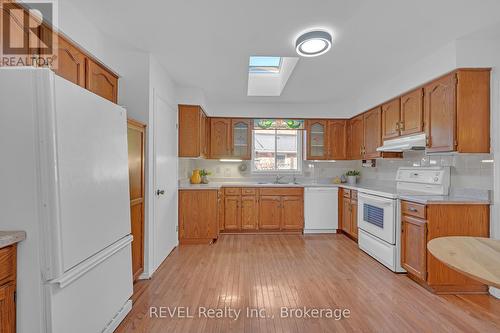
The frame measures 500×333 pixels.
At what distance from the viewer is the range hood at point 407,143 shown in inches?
109

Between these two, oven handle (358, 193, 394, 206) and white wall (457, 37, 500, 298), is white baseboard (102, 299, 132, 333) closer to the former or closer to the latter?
oven handle (358, 193, 394, 206)

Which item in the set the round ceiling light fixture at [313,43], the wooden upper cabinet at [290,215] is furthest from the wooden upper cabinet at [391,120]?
the wooden upper cabinet at [290,215]

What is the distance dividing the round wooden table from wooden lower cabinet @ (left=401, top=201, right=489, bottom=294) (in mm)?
1260

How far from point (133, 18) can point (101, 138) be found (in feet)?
3.85

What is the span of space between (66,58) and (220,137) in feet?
9.63

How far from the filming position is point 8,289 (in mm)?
1073

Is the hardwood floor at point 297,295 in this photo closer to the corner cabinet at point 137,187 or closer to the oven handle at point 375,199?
the corner cabinet at point 137,187

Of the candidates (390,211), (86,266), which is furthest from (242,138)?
(86,266)

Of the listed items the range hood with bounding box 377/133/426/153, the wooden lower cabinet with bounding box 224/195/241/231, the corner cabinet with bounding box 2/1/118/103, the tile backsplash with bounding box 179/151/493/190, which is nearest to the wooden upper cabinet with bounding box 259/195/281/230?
the wooden lower cabinet with bounding box 224/195/241/231

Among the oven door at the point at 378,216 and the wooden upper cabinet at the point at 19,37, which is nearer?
the wooden upper cabinet at the point at 19,37

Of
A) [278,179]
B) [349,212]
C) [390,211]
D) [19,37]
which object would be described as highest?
[19,37]

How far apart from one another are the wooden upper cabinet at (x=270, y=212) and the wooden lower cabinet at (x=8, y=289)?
3.46 metres

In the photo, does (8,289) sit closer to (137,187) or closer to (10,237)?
(10,237)

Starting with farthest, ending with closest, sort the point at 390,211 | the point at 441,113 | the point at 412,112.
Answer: the point at 412,112 < the point at 390,211 < the point at 441,113
